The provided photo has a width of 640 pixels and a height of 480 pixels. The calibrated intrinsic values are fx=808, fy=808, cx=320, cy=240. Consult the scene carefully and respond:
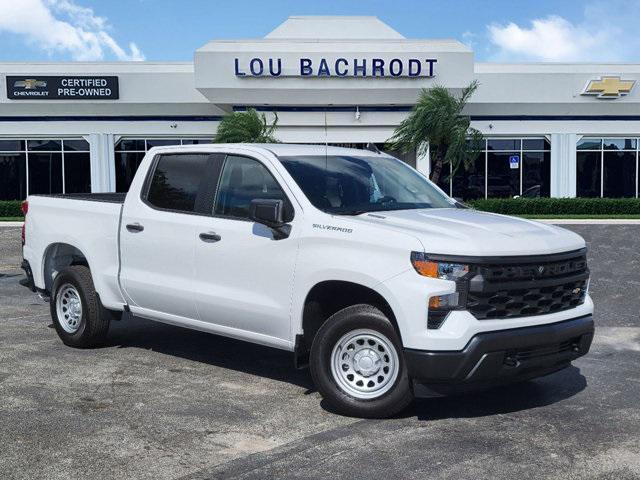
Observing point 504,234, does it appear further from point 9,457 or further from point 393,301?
point 9,457

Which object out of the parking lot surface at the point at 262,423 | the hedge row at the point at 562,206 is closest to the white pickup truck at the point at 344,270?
the parking lot surface at the point at 262,423

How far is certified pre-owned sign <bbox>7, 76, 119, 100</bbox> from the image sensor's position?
35344 millimetres

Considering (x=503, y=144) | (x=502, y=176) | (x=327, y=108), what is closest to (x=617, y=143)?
(x=503, y=144)

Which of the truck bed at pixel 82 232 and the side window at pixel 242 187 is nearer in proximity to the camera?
the side window at pixel 242 187

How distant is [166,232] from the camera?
6891 millimetres

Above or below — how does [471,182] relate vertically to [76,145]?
below

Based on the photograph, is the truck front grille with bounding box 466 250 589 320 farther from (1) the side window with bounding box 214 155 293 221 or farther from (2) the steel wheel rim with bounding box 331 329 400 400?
(1) the side window with bounding box 214 155 293 221

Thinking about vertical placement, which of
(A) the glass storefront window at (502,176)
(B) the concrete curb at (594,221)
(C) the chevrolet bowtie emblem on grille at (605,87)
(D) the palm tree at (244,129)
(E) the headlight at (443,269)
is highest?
(C) the chevrolet bowtie emblem on grille at (605,87)

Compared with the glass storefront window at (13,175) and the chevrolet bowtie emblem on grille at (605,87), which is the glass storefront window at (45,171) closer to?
the glass storefront window at (13,175)

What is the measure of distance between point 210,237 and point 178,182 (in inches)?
33.0

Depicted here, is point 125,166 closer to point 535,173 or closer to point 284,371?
point 535,173

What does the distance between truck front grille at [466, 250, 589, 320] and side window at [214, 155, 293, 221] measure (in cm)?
178

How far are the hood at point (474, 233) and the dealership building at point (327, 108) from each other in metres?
28.1

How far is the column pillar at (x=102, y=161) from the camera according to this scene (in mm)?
36031
